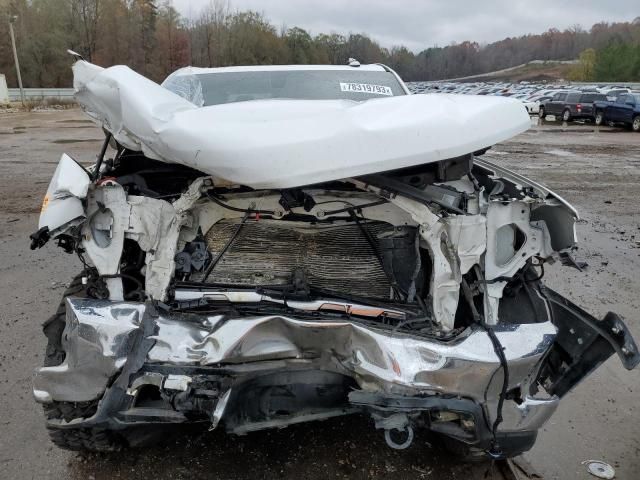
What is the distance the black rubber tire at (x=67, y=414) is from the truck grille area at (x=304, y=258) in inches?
27.4

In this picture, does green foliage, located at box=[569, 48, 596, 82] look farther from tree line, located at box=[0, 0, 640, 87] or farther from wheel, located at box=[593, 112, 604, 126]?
wheel, located at box=[593, 112, 604, 126]

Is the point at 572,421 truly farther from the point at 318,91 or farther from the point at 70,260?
the point at 70,260

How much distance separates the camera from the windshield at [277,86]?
3.73 meters

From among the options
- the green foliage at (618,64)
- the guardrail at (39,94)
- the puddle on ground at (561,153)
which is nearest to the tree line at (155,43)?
the green foliage at (618,64)

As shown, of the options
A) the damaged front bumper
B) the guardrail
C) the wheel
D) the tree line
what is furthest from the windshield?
the tree line

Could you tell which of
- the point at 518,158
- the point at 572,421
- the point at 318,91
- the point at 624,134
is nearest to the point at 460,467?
the point at 572,421

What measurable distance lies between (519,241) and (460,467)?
1141 millimetres

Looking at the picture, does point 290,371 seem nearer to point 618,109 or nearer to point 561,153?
point 561,153

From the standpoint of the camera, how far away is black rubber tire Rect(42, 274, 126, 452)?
2.14 m

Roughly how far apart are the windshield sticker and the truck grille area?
1.70 m

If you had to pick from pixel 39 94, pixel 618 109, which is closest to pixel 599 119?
pixel 618 109

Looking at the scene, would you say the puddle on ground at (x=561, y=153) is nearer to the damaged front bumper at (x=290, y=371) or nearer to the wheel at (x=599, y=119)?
the wheel at (x=599, y=119)

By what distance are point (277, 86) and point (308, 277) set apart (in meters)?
1.90

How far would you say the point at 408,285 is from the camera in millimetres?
2539
